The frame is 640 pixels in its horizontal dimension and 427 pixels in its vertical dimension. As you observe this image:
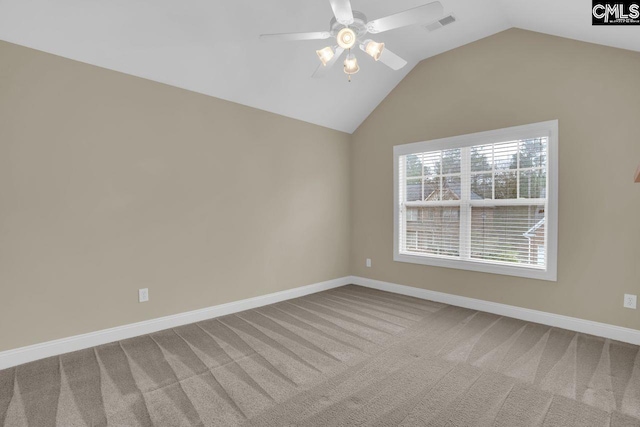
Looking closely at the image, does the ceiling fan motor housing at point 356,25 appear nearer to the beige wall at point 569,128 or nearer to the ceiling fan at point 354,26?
the ceiling fan at point 354,26

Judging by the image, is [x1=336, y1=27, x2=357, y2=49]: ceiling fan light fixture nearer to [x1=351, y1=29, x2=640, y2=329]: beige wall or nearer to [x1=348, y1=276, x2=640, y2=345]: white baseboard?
[x1=351, y1=29, x2=640, y2=329]: beige wall

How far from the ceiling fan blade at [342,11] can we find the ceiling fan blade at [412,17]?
187 millimetres

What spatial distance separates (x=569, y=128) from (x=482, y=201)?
1114 millimetres

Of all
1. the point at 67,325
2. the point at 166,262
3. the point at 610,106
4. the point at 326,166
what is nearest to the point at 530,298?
the point at 610,106

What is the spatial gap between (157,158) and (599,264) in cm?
446

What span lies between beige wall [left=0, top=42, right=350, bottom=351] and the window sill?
169 cm

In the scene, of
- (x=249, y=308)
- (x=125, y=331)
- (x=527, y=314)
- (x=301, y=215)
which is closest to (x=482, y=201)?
(x=527, y=314)

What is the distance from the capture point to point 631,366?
2.52 meters

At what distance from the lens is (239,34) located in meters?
3.08

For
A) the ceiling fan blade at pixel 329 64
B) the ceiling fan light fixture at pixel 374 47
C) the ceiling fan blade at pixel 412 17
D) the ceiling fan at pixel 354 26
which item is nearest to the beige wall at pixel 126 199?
the ceiling fan blade at pixel 329 64

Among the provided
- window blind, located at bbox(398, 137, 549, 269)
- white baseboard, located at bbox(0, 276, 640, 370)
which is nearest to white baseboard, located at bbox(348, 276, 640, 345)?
white baseboard, located at bbox(0, 276, 640, 370)

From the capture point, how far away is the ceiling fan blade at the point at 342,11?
197 centimetres

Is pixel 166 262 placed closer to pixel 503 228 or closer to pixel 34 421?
pixel 34 421

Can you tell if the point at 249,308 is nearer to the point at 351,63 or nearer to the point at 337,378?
the point at 337,378
